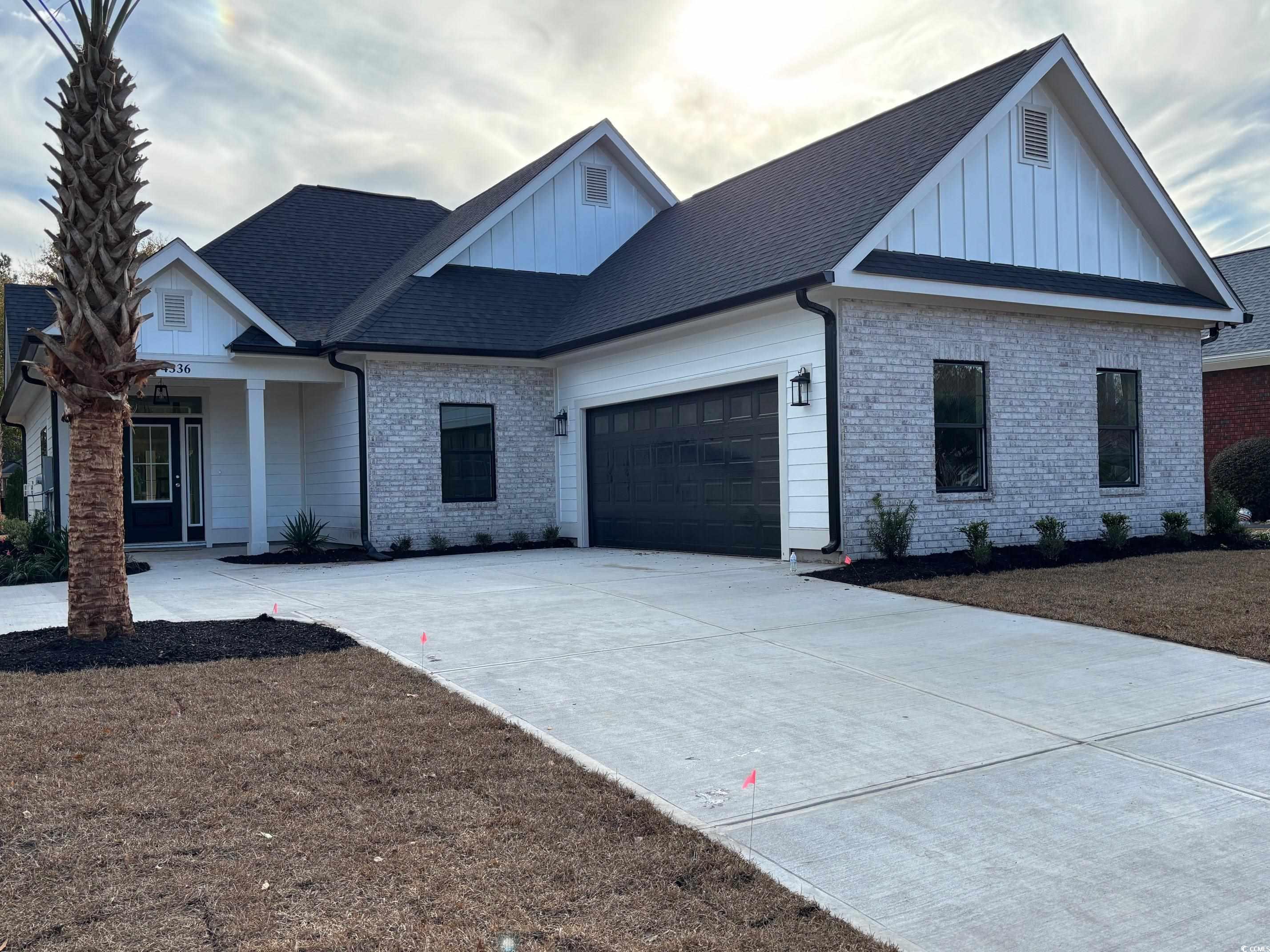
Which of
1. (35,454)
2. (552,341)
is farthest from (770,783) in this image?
(35,454)

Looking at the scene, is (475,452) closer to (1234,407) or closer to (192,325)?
(192,325)

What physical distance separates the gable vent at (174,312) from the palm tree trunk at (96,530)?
28.5 feet

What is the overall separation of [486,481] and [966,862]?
557 inches

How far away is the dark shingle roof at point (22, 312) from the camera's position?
18609mm

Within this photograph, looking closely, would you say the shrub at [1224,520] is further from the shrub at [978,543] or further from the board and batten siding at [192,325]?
the board and batten siding at [192,325]

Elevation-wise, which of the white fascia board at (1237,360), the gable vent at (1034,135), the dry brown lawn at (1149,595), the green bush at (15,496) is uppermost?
the gable vent at (1034,135)

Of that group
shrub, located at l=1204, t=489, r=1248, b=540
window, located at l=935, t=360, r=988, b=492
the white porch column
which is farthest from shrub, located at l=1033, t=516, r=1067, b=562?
the white porch column

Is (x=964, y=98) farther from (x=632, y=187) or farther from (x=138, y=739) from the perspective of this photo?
(x=138, y=739)

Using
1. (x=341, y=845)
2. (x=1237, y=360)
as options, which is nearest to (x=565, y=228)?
(x=1237, y=360)

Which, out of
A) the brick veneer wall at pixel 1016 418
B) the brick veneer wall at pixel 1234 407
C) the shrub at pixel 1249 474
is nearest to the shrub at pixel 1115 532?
the brick veneer wall at pixel 1016 418

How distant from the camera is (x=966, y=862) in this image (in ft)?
13.2

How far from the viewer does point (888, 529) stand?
12555 millimetres

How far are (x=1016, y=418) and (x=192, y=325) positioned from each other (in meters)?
12.3

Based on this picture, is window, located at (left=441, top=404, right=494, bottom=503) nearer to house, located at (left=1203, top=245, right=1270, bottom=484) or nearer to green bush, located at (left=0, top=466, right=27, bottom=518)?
house, located at (left=1203, top=245, right=1270, bottom=484)
